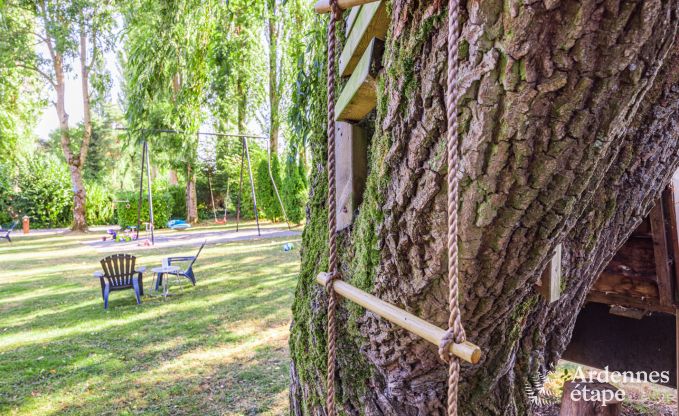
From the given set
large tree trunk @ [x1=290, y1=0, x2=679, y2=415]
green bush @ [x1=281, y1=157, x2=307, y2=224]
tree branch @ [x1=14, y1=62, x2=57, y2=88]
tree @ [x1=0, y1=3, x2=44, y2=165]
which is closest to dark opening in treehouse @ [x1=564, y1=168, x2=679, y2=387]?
large tree trunk @ [x1=290, y1=0, x2=679, y2=415]

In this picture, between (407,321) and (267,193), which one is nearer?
(407,321)

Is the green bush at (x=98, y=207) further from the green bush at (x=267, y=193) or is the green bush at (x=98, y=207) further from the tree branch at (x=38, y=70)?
the green bush at (x=267, y=193)

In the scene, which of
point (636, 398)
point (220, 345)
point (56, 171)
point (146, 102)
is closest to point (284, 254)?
point (220, 345)

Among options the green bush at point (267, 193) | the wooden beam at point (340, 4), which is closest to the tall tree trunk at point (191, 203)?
the green bush at point (267, 193)

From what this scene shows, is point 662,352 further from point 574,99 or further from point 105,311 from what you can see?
point 105,311

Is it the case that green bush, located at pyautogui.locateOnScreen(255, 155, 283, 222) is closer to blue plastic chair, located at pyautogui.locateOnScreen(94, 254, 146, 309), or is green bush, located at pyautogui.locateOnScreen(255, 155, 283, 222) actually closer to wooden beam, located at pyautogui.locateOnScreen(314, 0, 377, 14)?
blue plastic chair, located at pyautogui.locateOnScreen(94, 254, 146, 309)

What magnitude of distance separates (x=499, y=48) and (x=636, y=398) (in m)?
3.86

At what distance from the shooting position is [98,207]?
607 inches

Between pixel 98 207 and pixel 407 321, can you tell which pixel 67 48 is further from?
pixel 407 321

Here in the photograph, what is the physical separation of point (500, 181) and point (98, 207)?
17063mm

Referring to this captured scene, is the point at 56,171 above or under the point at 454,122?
above

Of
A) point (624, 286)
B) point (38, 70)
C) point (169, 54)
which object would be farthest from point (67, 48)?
point (624, 286)

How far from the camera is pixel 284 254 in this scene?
8.87 m

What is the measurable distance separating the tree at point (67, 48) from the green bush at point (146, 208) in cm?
118
